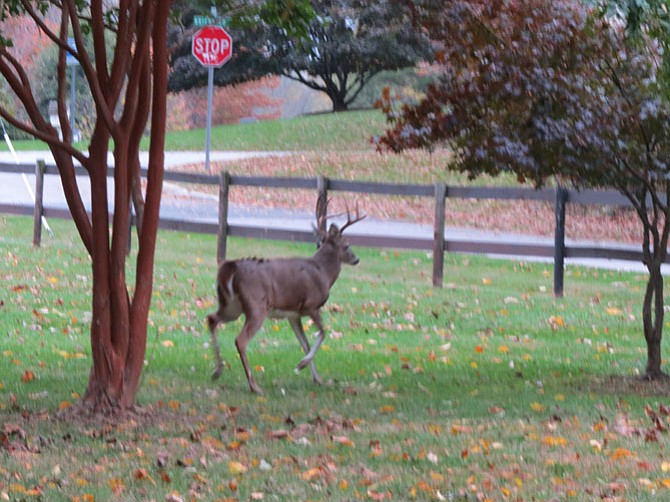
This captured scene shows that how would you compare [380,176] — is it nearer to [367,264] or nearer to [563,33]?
[367,264]

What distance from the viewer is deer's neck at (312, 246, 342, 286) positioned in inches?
446

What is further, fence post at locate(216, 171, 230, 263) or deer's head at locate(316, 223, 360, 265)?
fence post at locate(216, 171, 230, 263)

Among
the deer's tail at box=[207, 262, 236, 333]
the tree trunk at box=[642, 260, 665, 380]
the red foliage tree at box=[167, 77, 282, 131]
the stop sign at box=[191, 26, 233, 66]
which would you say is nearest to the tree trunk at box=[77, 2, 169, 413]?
the deer's tail at box=[207, 262, 236, 333]

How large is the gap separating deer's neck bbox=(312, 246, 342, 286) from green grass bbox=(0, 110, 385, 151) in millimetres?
27498

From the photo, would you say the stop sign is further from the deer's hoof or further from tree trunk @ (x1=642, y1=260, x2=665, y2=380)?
tree trunk @ (x1=642, y1=260, x2=665, y2=380)

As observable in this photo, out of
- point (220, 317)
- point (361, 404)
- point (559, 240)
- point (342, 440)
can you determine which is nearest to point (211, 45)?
point (559, 240)

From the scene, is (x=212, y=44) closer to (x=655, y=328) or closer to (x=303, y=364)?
(x=303, y=364)

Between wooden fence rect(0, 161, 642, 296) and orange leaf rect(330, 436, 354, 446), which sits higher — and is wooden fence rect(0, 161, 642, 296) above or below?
above

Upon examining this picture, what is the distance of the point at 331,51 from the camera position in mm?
43188

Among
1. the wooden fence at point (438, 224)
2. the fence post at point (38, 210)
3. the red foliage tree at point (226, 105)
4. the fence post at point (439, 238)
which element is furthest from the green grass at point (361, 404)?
the red foliage tree at point (226, 105)

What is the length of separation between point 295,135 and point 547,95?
33484 mm

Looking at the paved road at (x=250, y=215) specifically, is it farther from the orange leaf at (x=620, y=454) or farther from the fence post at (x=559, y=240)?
the orange leaf at (x=620, y=454)

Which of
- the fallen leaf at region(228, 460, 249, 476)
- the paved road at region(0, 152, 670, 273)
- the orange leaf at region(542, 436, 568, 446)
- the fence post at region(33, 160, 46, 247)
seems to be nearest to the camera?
the fallen leaf at region(228, 460, 249, 476)

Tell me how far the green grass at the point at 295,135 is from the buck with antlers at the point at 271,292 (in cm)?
2781
